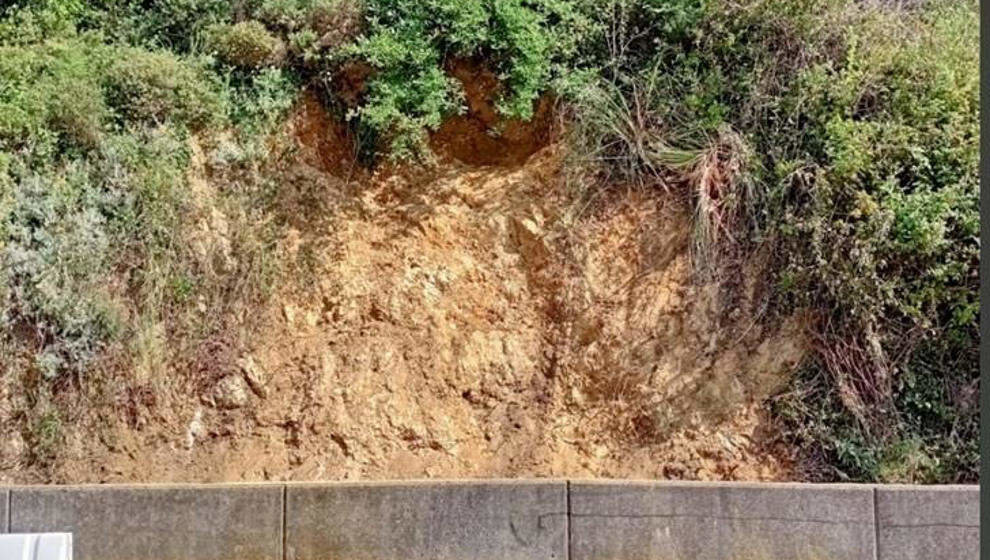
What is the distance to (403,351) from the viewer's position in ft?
19.2

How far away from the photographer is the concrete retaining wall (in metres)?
4.64

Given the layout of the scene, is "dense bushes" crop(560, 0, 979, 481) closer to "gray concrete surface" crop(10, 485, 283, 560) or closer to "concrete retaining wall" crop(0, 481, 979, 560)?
"concrete retaining wall" crop(0, 481, 979, 560)

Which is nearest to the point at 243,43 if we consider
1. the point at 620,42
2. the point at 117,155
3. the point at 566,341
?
the point at 117,155

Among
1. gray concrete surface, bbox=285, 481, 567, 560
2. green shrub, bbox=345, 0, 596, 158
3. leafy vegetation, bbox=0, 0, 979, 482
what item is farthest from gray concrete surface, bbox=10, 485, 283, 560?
green shrub, bbox=345, 0, 596, 158

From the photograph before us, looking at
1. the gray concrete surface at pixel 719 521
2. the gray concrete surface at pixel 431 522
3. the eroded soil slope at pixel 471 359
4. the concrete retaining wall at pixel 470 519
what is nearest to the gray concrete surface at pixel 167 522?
the concrete retaining wall at pixel 470 519

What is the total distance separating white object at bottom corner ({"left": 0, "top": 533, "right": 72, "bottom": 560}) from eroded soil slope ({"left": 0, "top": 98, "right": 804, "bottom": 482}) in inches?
102

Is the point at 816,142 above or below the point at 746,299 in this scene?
above

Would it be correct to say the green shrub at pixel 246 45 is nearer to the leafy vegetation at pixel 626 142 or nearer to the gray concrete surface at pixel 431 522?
the leafy vegetation at pixel 626 142

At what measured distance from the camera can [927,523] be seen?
4586mm

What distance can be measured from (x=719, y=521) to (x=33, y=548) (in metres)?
3.18

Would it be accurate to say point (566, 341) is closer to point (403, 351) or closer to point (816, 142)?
point (403, 351)

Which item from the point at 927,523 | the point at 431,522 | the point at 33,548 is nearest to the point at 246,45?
the point at 431,522

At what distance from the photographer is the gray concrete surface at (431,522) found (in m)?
4.72

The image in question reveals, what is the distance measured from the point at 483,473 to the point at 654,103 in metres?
2.73
